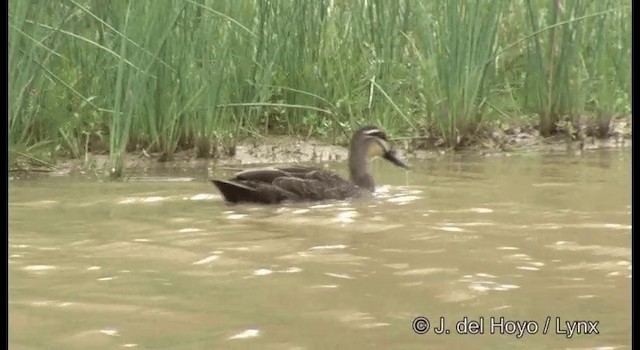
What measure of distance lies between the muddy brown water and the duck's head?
6.1 inches

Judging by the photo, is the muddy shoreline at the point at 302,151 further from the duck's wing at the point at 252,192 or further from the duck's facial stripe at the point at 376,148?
the duck's wing at the point at 252,192

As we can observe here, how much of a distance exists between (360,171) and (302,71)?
134 cm

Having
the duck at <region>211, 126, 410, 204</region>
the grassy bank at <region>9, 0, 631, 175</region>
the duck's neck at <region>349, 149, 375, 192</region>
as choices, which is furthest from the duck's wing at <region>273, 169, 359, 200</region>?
the grassy bank at <region>9, 0, 631, 175</region>

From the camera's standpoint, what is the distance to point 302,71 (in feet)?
27.0

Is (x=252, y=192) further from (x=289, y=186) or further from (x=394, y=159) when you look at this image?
(x=394, y=159)

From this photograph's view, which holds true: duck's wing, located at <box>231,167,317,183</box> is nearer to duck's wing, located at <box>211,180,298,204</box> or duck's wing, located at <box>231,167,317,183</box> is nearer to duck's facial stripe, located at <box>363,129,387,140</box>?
duck's wing, located at <box>211,180,298,204</box>

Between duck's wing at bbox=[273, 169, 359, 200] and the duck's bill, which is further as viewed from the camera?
the duck's bill

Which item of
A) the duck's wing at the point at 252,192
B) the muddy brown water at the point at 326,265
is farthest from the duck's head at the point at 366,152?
the duck's wing at the point at 252,192

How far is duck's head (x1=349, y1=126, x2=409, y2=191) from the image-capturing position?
707cm

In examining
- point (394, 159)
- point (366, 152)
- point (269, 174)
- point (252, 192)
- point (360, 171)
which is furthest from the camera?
point (394, 159)

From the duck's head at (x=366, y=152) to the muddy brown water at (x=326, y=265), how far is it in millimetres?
156

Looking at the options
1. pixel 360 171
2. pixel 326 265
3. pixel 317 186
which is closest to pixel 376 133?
pixel 360 171

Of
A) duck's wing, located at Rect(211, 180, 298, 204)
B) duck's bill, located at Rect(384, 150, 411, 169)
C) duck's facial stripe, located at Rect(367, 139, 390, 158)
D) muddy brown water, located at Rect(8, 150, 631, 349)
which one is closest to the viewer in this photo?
muddy brown water, located at Rect(8, 150, 631, 349)

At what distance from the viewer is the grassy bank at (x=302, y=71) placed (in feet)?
23.4
